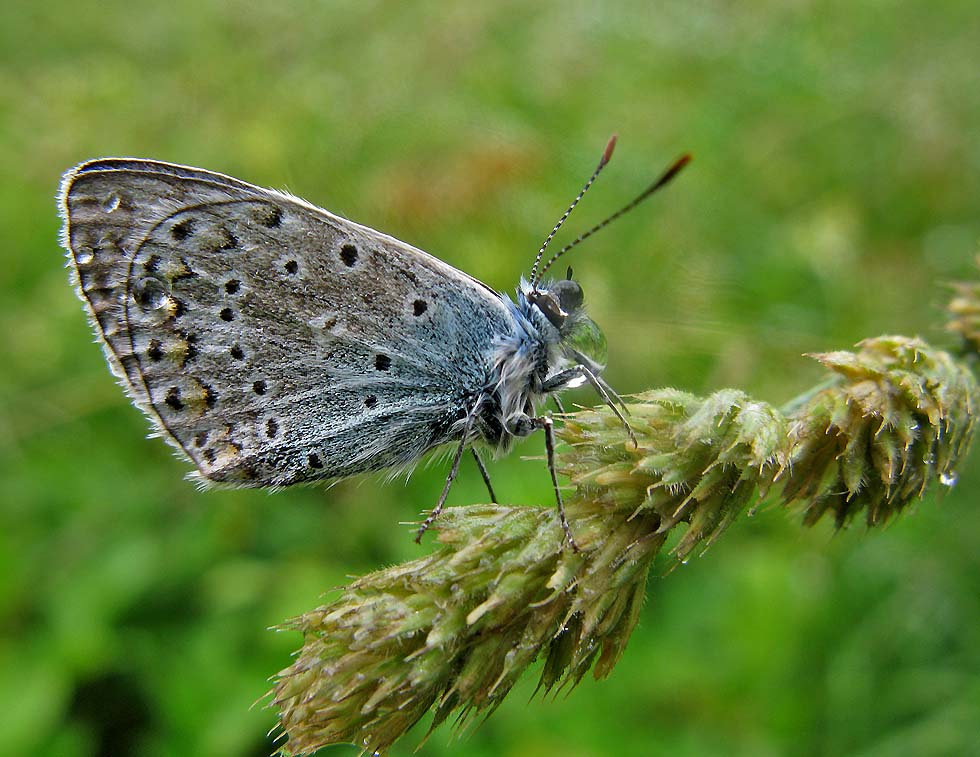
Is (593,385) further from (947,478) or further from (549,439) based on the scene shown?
(947,478)

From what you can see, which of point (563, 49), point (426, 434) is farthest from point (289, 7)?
point (426, 434)

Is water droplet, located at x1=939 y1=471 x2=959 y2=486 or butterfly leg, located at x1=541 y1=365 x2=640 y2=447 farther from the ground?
butterfly leg, located at x1=541 y1=365 x2=640 y2=447

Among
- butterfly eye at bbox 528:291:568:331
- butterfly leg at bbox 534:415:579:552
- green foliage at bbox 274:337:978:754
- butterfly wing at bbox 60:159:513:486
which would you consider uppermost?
butterfly wing at bbox 60:159:513:486

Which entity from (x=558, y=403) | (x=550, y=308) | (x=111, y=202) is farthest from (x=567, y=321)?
(x=111, y=202)

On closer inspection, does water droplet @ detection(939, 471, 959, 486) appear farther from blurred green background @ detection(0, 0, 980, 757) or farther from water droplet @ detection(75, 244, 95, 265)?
water droplet @ detection(75, 244, 95, 265)

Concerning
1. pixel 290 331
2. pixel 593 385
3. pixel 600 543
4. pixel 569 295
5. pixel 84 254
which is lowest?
pixel 600 543

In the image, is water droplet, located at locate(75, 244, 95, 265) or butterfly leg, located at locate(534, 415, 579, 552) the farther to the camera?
water droplet, located at locate(75, 244, 95, 265)

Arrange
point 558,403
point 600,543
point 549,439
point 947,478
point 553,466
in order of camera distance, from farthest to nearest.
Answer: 1. point 558,403
2. point 549,439
3. point 553,466
4. point 600,543
5. point 947,478

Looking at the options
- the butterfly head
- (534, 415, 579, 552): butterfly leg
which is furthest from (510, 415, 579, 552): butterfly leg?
the butterfly head
